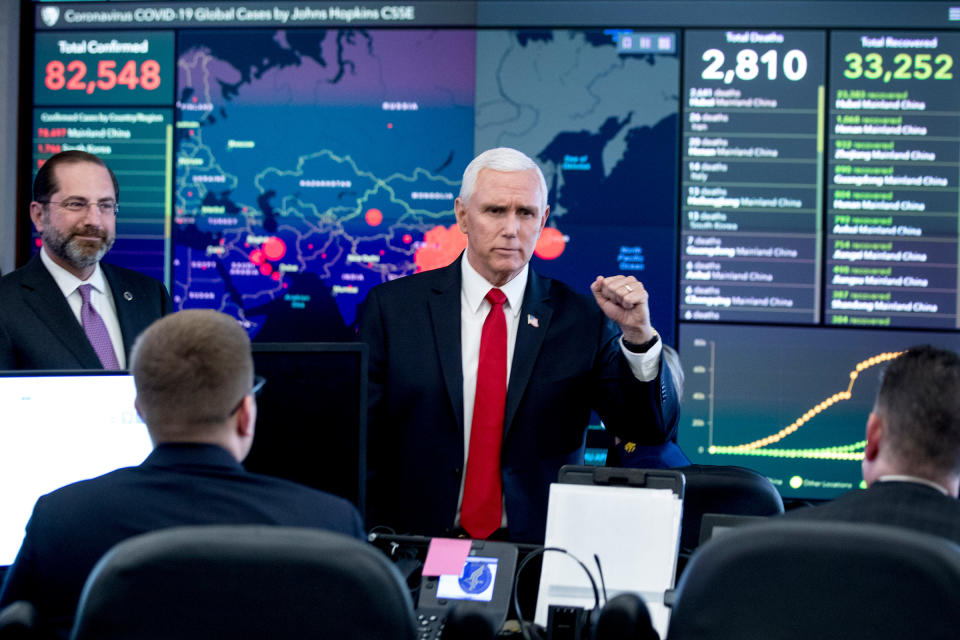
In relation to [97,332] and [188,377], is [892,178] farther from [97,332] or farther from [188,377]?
[188,377]

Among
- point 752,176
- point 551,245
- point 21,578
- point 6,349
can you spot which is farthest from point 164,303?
point 752,176

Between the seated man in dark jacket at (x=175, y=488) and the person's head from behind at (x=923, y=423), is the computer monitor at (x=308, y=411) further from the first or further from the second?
the person's head from behind at (x=923, y=423)

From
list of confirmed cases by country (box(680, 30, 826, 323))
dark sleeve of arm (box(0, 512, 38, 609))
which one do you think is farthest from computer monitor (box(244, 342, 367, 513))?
list of confirmed cases by country (box(680, 30, 826, 323))

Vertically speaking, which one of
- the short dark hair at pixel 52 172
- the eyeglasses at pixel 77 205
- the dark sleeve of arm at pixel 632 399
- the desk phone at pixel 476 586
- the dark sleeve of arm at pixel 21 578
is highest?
the short dark hair at pixel 52 172

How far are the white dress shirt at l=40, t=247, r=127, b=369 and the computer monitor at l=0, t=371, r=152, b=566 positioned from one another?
0.69m

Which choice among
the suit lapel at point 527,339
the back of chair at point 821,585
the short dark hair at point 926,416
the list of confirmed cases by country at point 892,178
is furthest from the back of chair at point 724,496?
the list of confirmed cases by country at point 892,178

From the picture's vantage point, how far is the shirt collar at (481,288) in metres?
2.24

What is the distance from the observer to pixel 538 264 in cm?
371

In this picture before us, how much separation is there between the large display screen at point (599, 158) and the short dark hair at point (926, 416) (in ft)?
7.51

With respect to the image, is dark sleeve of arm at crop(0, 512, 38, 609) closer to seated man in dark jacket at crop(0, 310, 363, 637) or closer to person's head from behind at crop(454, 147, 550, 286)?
seated man in dark jacket at crop(0, 310, 363, 637)

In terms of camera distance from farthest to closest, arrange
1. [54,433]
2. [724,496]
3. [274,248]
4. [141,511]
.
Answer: [274,248] < [724,496] < [54,433] < [141,511]

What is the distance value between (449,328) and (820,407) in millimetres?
2007

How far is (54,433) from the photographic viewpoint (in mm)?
1784

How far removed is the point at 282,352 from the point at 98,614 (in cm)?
71
